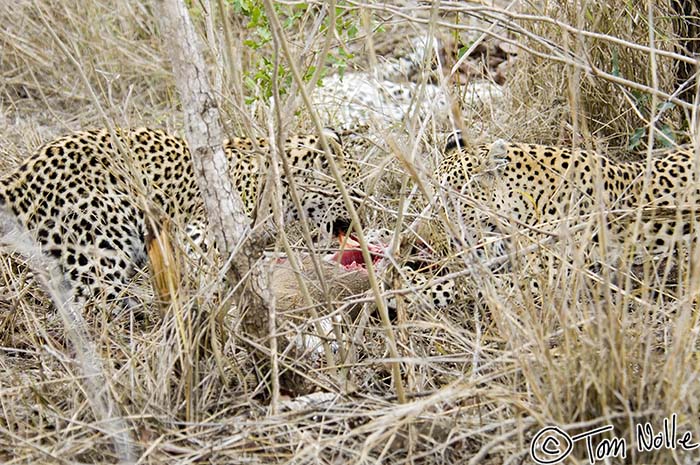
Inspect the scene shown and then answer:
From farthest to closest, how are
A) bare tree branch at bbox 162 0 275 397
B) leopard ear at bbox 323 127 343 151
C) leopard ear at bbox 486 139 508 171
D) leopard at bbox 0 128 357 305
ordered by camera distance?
1. leopard ear at bbox 323 127 343 151
2. leopard at bbox 0 128 357 305
3. leopard ear at bbox 486 139 508 171
4. bare tree branch at bbox 162 0 275 397

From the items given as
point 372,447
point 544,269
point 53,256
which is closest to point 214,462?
point 372,447

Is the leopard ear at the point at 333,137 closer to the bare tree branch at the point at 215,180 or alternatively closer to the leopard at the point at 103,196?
the leopard at the point at 103,196

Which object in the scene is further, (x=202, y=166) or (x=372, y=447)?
(x=202, y=166)

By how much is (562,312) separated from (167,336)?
4.78ft

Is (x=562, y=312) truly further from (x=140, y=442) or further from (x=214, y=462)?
(x=140, y=442)

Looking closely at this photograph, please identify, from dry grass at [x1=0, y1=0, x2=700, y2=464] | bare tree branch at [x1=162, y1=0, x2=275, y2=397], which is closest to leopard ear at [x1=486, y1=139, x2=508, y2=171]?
dry grass at [x1=0, y1=0, x2=700, y2=464]

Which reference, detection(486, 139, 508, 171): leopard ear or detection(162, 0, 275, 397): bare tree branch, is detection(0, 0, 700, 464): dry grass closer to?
detection(162, 0, 275, 397): bare tree branch

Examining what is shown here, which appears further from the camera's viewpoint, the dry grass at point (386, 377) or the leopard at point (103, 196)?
the leopard at point (103, 196)

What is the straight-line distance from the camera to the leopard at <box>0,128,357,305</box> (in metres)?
4.97

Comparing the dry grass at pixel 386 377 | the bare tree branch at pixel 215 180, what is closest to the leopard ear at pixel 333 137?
the dry grass at pixel 386 377

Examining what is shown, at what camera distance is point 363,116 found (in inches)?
277

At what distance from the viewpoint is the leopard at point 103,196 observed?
497 cm

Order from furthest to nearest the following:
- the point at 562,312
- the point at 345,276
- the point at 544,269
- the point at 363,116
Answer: the point at 363,116
the point at 345,276
the point at 544,269
the point at 562,312

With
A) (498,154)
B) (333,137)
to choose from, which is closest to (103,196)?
(333,137)
